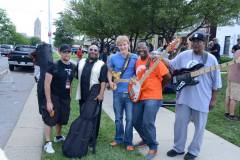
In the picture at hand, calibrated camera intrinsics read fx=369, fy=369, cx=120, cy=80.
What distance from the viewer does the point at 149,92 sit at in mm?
5254

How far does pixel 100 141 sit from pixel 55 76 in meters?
1.41

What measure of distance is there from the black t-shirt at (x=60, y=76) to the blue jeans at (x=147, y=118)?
1075 mm

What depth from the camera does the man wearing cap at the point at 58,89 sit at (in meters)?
5.36

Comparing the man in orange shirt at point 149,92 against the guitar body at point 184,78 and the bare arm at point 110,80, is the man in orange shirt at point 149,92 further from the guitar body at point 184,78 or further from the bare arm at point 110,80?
the bare arm at point 110,80

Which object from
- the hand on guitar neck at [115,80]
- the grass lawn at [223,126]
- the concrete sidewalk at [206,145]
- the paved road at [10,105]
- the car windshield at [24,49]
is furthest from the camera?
the car windshield at [24,49]

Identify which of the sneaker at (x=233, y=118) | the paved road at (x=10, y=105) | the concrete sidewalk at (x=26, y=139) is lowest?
the paved road at (x=10, y=105)

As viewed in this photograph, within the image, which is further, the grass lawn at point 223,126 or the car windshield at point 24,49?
the car windshield at point 24,49

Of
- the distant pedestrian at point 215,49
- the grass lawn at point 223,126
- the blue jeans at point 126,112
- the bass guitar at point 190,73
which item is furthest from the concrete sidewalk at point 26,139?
the distant pedestrian at point 215,49

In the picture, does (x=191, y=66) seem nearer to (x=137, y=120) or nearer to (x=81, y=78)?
(x=137, y=120)

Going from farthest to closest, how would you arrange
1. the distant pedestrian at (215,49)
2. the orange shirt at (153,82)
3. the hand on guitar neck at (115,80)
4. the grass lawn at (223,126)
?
1. the distant pedestrian at (215,49)
2. the grass lawn at (223,126)
3. the hand on guitar neck at (115,80)
4. the orange shirt at (153,82)

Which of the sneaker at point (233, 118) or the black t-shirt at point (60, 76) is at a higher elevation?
the black t-shirt at point (60, 76)

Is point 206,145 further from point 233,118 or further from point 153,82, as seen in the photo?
point 233,118

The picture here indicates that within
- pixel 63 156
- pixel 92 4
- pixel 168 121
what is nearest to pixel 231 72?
pixel 168 121

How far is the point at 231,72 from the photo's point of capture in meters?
8.12
